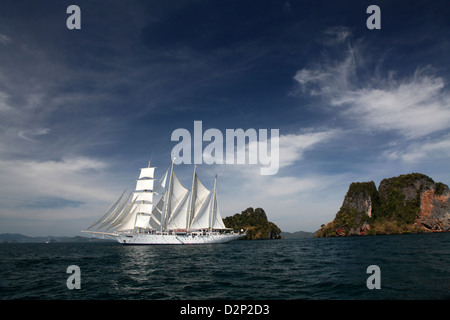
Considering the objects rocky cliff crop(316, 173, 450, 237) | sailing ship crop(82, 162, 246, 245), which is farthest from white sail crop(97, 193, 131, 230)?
rocky cliff crop(316, 173, 450, 237)

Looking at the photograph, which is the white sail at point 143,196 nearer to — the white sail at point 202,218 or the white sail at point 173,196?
the white sail at point 173,196

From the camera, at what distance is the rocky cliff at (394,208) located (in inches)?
5837

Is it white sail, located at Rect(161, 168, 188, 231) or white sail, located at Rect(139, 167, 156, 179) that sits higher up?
white sail, located at Rect(139, 167, 156, 179)

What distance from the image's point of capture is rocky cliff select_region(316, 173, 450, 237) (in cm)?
14825

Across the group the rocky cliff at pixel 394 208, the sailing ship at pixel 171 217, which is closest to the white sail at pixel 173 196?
the sailing ship at pixel 171 217

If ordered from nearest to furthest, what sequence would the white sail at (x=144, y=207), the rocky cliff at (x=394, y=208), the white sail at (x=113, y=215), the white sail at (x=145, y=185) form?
the white sail at (x=113, y=215), the white sail at (x=144, y=207), the white sail at (x=145, y=185), the rocky cliff at (x=394, y=208)

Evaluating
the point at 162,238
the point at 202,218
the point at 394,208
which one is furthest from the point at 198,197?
the point at 394,208

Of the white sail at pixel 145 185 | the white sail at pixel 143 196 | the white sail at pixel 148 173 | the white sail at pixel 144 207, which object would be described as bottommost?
the white sail at pixel 144 207

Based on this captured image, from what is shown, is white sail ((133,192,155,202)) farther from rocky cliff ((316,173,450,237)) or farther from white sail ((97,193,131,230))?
rocky cliff ((316,173,450,237))

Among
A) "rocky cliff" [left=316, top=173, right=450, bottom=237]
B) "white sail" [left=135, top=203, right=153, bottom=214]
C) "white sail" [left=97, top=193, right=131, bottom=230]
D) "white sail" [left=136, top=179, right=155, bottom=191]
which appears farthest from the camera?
"rocky cliff" [left=316, top=173, right=450, bottom=237]

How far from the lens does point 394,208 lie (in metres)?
170

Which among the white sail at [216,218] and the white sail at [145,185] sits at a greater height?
the white sail at [145,185]

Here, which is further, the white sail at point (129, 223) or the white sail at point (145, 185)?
the white sail at point (145, 185)

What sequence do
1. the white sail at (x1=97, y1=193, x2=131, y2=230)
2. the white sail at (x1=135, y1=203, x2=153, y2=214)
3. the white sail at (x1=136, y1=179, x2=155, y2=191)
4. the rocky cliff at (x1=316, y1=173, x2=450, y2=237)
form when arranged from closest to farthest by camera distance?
the white sail at (x1=97, y1=193, x2=131, y2=230)
the white sail at (x1=135, y1=203, x2=153, y2=214)
the white sail at (x1=136, y1=179, x2=155, y2=191)
the rocky cliff at (x1=316, y1=173, x2=450, y2=237)
